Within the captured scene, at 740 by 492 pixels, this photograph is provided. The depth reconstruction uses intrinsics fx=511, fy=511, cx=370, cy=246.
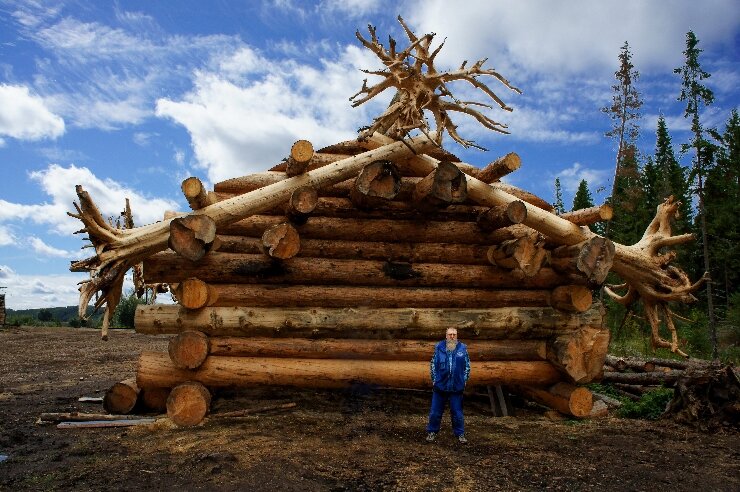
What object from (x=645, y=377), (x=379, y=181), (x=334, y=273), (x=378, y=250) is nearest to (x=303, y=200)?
(x=379, y=181)

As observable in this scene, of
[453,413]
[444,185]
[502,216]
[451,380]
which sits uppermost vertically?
[444,185]

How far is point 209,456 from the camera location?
19.5 feet

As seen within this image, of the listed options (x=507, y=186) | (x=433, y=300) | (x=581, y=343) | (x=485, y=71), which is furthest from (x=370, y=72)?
(x=581, y=343)

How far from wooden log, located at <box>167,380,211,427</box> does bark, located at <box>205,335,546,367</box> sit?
624 mm

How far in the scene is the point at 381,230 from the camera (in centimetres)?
881

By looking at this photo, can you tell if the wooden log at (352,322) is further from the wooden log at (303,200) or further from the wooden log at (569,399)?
the wooden log at (303,200)

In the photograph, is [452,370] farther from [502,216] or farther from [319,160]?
[319,160]

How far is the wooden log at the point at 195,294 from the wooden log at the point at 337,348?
2.07ft

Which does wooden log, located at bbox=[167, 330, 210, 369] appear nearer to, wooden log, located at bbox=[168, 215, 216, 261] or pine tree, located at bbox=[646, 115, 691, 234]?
wooden log, located at bbox=[168, 215, 216, 261]

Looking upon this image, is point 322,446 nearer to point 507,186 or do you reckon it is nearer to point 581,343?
point 581,343

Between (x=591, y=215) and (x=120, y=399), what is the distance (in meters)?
8.57

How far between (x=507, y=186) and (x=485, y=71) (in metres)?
2.17

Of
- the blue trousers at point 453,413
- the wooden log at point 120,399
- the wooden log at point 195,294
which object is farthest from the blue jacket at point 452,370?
the wooden log at point 120,399

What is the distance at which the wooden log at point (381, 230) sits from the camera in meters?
8.65
